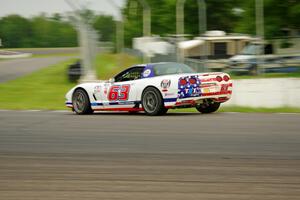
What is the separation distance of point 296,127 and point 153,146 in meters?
3.27

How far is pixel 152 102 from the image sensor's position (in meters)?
14.6

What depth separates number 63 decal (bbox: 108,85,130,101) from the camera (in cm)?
1530

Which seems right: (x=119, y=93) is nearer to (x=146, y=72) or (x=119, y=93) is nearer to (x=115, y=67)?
(x=146, y=72)

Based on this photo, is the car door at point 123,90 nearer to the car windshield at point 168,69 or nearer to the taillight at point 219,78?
the car windshield at point 168,69

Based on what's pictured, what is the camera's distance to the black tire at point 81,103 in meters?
16.2

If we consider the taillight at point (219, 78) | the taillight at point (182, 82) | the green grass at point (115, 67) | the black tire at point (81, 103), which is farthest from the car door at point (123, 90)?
the green grass at point (115, 67)

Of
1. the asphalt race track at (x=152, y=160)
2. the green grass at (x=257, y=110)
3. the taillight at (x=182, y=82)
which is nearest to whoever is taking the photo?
the asphalt race track at (x=152, y=160)

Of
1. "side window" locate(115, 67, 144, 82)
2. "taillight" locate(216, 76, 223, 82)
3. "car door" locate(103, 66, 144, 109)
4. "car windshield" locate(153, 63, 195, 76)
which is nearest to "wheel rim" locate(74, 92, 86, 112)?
"car door" locate(103, 66, 144, 109)

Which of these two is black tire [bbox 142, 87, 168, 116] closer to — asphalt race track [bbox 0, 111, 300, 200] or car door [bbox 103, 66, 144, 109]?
car door [bbox 103, 66, 144, 109]

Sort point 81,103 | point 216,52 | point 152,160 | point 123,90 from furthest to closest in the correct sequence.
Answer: point 216,52 < point 81,103 < point 123,90 < point 152,160

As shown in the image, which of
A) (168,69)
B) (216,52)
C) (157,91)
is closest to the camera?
(157,91)

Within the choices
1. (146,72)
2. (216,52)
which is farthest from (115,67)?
(146,72)

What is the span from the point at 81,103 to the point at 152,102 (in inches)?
90.3

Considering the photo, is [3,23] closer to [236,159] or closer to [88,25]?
[88,25]
